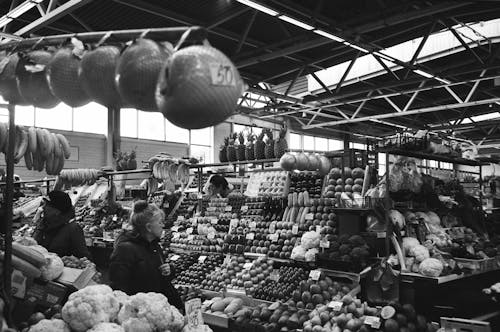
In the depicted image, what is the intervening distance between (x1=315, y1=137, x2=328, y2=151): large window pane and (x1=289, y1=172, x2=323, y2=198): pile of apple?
15.7 m

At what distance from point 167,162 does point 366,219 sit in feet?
11.3

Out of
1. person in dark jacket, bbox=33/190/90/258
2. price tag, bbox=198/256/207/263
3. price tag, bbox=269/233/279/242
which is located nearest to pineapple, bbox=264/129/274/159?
price tag, bbox=269/233/279/242

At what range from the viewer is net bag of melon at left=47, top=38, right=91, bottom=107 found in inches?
72.8

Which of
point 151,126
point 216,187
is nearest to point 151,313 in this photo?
point 216,187

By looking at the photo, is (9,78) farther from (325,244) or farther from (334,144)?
(334,144)

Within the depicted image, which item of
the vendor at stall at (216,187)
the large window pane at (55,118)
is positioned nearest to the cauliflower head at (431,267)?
the vendor at stall at (216,187)

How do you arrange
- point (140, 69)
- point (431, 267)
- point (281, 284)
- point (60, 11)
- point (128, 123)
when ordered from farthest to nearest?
1. point (128, 123)
2. point (60, 11)
3. point (281, 284)
4. point (431, 267)
5. point (140, 69)

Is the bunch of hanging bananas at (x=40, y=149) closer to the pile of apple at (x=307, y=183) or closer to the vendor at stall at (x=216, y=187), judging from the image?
the pile of apple at (x=307, y=183)

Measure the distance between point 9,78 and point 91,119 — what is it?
13606 mm

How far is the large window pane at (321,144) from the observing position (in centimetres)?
2166

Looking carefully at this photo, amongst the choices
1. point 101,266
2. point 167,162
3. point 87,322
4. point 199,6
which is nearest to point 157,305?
point 87,322

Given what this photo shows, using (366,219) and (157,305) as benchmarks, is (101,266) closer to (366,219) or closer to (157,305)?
(366,219)

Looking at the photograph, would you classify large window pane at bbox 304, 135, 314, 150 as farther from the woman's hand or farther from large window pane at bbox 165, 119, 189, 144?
the woman's hand

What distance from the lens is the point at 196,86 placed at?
1528mm
